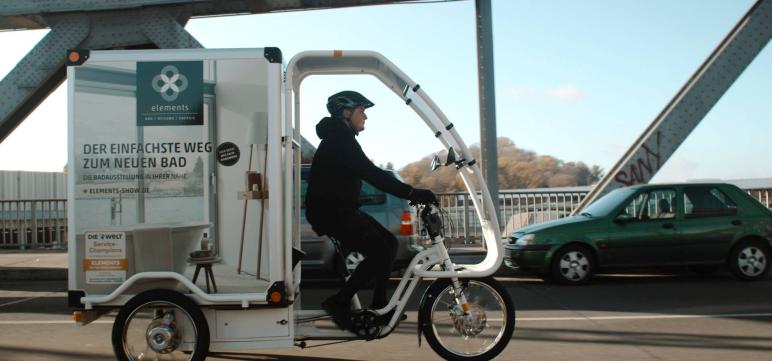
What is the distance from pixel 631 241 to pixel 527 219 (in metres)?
5.33

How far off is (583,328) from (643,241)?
3773 millimetres

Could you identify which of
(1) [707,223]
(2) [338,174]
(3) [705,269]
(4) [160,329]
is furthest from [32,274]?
(3) [705,269]

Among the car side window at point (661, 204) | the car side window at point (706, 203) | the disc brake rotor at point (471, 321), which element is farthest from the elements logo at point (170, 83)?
the car side window at point (706, 203)

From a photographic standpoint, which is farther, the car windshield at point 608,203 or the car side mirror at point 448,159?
the car windshield at point 608,203

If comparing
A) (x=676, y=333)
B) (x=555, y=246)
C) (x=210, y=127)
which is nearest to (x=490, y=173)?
(x=555, y=246)

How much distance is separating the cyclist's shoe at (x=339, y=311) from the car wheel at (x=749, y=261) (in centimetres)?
722

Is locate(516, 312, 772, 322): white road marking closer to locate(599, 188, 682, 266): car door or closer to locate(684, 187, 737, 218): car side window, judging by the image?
locate(599, 188, 682, 266): car door

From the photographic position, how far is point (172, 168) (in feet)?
15.5

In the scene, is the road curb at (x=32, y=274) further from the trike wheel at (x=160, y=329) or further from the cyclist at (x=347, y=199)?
the cyclist at (x=347, y=199)

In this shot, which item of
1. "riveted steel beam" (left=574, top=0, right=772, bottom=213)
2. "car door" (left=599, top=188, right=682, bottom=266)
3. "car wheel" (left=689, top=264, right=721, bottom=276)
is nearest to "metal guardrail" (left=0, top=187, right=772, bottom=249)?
"riveted steel beam" (left=574, top=0, right=772, bottom=213)

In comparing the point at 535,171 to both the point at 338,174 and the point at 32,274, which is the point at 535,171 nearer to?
the point at 32,274

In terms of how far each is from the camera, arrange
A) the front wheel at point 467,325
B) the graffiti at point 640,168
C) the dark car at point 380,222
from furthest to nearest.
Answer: the graffiti at point 640,168 → the dark car at point 380,222 → the front wheel at point 467,325

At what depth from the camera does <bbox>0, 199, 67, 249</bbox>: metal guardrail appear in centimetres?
1548

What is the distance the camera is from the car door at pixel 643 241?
9969 millimetres
